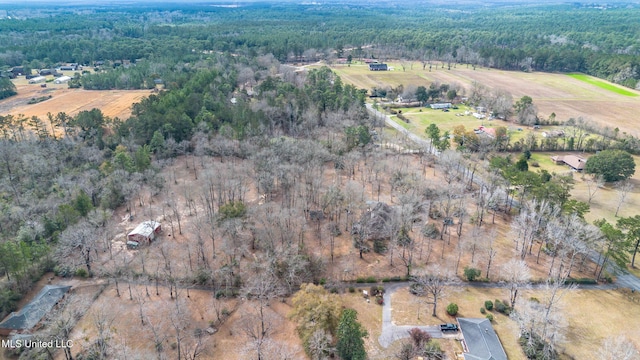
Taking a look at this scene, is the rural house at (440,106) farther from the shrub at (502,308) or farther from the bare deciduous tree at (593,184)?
the shrub at (502,308)

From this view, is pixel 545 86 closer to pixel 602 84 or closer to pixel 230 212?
pixel 602 84

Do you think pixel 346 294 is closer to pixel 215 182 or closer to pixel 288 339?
pixel 288 339

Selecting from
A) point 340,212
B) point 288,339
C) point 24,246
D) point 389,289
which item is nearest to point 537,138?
point 340,212

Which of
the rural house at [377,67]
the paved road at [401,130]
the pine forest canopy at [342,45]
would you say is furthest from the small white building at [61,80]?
the rural house at [377,67]

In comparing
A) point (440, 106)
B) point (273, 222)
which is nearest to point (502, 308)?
point (273, 222)

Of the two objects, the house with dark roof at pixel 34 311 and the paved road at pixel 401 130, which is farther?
the paved road at pixel 401 130
